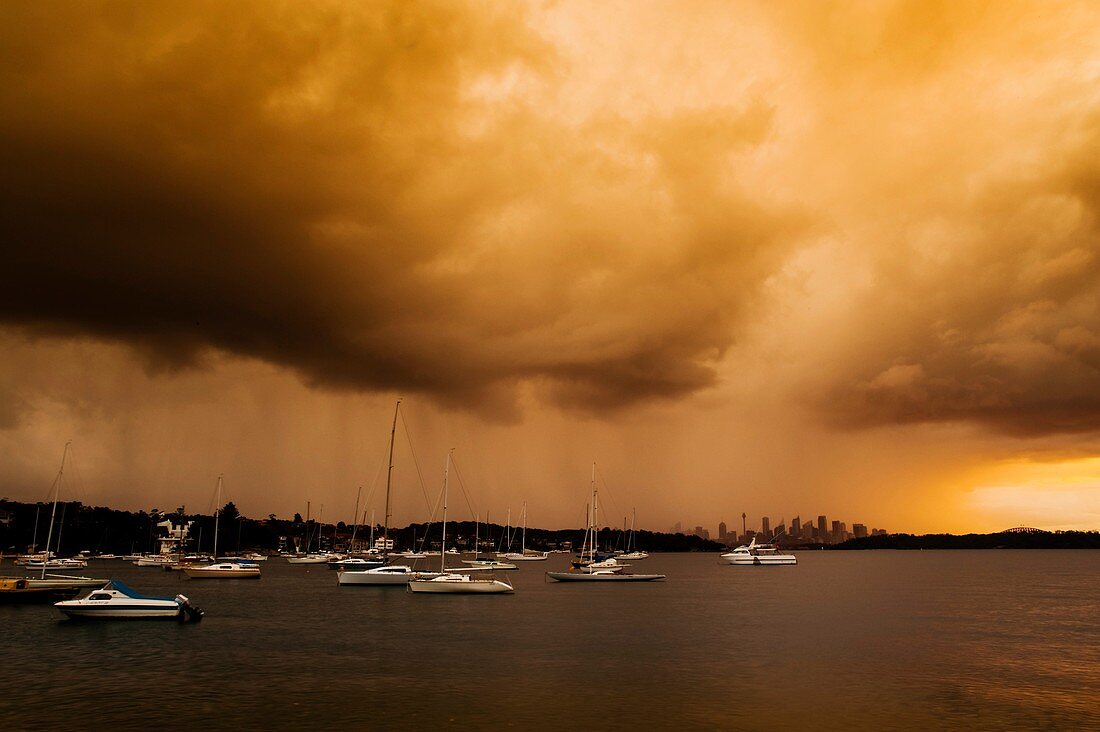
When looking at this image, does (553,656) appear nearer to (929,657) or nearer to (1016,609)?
(929,657)

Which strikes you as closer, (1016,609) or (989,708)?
(989,708)

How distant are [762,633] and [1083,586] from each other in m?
133

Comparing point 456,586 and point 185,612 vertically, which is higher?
point 185,612

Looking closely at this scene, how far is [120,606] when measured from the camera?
63188 mm

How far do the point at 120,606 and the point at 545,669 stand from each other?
135 ft

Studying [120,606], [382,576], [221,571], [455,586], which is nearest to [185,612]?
[120,606]

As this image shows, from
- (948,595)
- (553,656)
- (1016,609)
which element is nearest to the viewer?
(553,656)

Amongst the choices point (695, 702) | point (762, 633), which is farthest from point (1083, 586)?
point (695, 702)

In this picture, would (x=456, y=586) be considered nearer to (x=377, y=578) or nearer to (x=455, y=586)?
(x=455, y=586)

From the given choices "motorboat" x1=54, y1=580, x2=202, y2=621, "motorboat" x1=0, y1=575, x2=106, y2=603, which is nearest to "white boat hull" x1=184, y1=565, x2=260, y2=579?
"motorboat" x1=0, y1=575, x2=106, y2=603

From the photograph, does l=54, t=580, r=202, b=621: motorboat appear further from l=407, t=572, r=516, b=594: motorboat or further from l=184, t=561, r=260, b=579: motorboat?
l=184, t=561, r=260, b=579: motorboat

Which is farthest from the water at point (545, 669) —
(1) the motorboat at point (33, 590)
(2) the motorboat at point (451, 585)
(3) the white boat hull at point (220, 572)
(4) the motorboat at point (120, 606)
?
(3) the white boat hull at point (220, 572)

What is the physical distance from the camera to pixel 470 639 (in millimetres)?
59844

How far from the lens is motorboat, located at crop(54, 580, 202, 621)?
2489 inches
